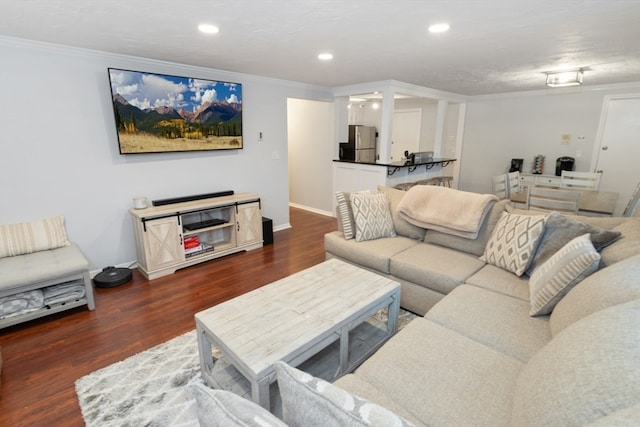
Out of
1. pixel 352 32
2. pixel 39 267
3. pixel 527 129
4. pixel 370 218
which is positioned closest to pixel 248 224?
pixel 370 218

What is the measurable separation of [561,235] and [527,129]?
15.0 ft

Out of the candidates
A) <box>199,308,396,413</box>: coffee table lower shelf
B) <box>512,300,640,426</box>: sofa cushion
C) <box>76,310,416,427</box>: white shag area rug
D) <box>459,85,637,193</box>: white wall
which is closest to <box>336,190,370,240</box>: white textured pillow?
<box>199,308,396,413</box>: coffee table lower shelf

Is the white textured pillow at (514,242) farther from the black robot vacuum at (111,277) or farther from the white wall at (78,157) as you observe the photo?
the black robot vacuum at (111,277)

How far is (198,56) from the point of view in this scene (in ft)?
10.6

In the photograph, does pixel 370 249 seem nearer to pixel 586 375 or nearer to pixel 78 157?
pixel 586 375

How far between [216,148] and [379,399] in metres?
3.55

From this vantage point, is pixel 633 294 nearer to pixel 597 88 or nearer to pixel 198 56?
pixel 198 56

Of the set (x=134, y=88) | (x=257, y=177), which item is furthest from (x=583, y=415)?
(x=257, y=177)

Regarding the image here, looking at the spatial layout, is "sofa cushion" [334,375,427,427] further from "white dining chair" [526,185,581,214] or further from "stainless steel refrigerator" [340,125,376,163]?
"stainless steel refrigerator" [340,125,376,163]

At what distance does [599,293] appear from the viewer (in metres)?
1.39

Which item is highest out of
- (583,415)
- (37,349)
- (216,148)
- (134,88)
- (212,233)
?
(134,88)

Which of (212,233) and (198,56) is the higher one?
(198,56)

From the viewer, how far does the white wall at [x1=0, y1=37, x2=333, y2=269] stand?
9.12 feet

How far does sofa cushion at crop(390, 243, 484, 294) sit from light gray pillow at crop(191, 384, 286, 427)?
77.0 inches
